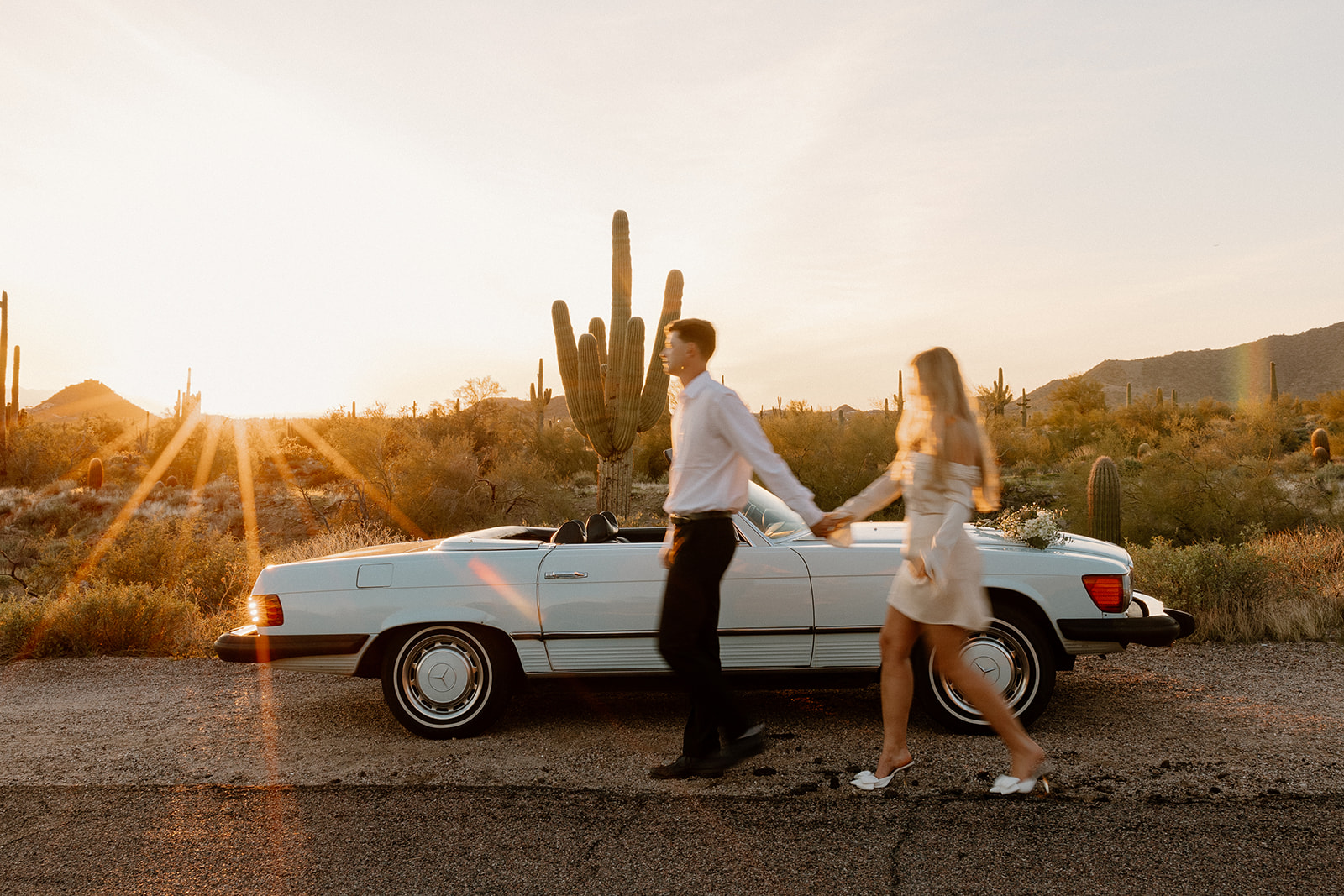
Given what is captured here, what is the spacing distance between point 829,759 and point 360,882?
7.01 feet

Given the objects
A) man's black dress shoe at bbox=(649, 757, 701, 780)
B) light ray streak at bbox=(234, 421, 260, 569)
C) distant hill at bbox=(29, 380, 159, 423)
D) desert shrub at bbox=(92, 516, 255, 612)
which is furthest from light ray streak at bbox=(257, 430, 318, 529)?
distant hill at bbox=(29, 380, 159, 423)

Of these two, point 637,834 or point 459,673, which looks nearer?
point 637,834

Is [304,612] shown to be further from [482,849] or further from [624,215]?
[624,215]

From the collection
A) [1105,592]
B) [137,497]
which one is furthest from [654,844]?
[137,497]

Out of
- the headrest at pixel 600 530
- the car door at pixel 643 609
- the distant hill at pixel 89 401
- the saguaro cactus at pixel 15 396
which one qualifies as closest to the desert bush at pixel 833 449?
the headrest at pixel 600 530

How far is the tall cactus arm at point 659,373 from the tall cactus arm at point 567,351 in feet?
3.39

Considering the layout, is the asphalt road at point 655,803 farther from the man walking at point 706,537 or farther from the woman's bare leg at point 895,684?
the man walking at point 706,537

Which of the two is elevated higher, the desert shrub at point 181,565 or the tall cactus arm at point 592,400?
the tall cactus arm at point 592,400

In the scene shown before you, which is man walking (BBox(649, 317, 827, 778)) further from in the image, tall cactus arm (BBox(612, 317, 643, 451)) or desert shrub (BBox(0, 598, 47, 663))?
tall cactus arm (BBox(612, 317, 643, 451))

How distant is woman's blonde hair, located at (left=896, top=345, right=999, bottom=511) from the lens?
3.75m

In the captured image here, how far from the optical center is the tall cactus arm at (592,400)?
14.4 metres

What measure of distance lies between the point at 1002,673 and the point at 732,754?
1.51 meters

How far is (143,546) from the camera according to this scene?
40.7 feet

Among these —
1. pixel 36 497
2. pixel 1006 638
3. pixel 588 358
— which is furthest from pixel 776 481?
pixel 36 497
